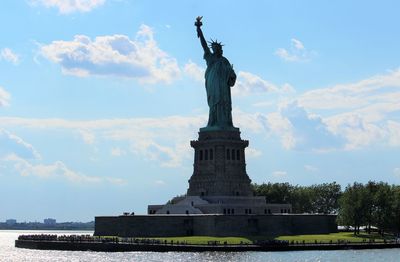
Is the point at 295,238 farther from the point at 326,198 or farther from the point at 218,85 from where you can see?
the point at 326,198

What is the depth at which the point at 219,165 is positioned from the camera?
437 ft

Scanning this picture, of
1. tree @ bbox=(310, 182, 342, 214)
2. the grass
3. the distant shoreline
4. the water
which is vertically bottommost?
the water

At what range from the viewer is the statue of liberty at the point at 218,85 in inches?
5369

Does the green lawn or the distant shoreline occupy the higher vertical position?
the green lawn

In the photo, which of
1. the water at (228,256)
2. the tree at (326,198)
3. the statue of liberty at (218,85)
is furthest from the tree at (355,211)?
the tree at (326,198)

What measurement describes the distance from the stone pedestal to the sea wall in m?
13.2

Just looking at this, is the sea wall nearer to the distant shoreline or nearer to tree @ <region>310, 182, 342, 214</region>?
the distant shoreline

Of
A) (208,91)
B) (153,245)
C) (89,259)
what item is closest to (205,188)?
(208,91)

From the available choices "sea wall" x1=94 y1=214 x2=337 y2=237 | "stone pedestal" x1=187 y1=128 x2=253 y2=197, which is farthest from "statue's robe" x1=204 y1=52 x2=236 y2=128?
"sea wall" x1=94 y1=214 x2=337 y2=237

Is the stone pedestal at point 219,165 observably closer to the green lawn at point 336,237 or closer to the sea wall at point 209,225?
the sea wall at point 209,225

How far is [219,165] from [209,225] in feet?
58.5

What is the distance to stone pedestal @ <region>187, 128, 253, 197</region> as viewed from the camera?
133 metres

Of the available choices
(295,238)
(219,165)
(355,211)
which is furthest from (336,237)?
(219,165)

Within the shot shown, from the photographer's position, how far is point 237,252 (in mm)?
104062
